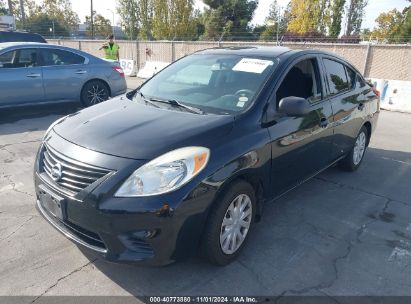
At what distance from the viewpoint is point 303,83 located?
3.89 m

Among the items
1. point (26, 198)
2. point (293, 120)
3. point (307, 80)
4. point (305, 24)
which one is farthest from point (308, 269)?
point (305, 24)

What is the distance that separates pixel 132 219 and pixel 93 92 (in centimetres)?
674

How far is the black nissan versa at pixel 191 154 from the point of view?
2.48m

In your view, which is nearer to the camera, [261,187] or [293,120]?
[261,187]

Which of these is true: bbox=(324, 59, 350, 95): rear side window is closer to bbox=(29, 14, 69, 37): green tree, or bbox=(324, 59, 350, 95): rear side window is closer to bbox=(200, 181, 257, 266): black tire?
bbox=(200, 181, 257, 266): black tire

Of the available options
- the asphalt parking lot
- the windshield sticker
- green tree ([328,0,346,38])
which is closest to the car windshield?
the windshield sticker

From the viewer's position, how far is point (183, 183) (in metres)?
2.51

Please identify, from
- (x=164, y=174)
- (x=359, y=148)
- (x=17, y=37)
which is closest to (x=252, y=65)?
(x=164, y=174)

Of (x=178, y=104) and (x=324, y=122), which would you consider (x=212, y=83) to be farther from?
(x=324, y=122)

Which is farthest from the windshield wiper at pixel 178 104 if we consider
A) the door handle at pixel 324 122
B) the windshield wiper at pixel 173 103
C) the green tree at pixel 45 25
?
the green tree at pixel 45 25

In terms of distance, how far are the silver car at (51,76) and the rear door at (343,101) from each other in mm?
5682

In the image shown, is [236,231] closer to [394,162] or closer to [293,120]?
[293,120]

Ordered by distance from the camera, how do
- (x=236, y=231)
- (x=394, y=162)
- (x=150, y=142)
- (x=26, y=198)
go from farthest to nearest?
1. (x=394, y=162)
2. (x=26, y=198)
3. (x=236, y=231)
4. (x=150, y=142)

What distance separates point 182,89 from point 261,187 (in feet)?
4.46
